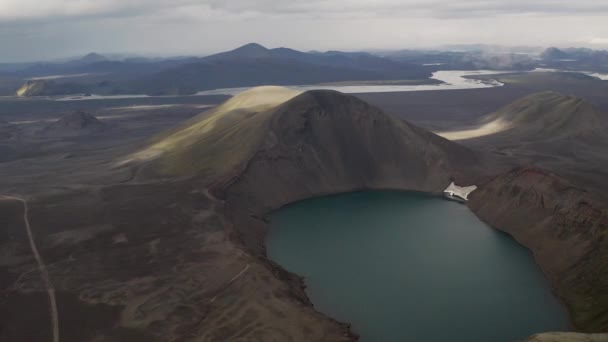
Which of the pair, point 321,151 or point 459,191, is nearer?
point 459,191

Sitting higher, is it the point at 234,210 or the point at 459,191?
the point at 234,210

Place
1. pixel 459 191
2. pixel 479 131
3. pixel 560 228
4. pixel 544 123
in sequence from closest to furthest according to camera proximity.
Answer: pixel 560 228 → pixel 459 191 → pixel 544 123 → pixel 479 131

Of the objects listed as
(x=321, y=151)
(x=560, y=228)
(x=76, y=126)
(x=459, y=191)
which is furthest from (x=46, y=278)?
(x=76, y=126)

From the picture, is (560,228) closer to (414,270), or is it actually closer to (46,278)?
(414,270)

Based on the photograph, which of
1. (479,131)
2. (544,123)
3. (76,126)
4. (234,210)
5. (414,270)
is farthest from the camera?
(76,126)

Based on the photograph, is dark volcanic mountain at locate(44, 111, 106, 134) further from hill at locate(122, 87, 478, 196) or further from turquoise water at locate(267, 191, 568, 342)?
turquoise water at locate(267, 191, 568, 342)

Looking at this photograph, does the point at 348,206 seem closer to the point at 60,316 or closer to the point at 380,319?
the point at 380,319

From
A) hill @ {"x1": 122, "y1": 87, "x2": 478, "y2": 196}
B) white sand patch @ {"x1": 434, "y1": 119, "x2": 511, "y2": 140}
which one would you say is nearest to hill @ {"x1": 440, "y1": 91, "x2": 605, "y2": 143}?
white sand patch @ {"x1": 434, "y1": 119, "x2": 511, "y2": 140}
